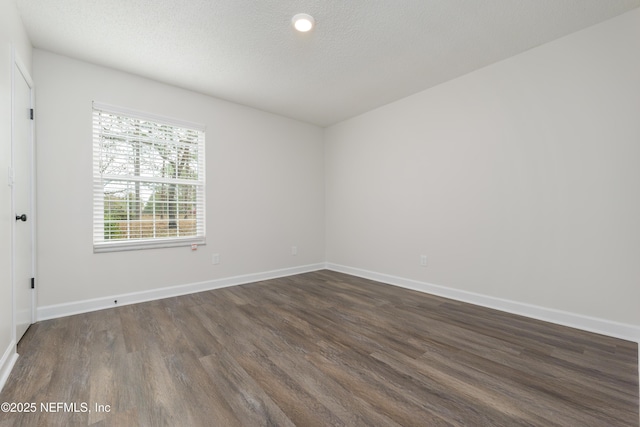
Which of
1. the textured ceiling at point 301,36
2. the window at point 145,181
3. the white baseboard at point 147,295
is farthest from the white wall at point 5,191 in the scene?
the window at point 145,181

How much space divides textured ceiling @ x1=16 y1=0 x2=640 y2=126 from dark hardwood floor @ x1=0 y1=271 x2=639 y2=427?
2544 millimetres

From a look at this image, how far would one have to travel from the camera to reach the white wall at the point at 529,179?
223 cm

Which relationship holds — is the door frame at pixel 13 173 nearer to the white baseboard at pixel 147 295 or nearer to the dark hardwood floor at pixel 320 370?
the white baseboard at pixel 147 295

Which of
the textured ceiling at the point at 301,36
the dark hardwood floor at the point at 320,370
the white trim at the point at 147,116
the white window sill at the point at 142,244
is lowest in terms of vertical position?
the dark hardwood floor at the point at 320,370

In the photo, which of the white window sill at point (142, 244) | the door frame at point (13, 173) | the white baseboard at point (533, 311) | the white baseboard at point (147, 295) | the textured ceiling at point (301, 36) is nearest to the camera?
the door frame at point (13, 173)

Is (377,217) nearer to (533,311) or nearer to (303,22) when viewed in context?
(533,311)

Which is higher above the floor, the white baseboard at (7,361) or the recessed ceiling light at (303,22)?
the recessed ceiling light at (303,22)

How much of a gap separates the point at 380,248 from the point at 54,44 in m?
4.20

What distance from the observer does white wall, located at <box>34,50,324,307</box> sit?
264 cm

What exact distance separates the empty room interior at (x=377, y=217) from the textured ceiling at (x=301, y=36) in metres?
0.02

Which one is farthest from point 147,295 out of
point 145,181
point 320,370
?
point 320,370

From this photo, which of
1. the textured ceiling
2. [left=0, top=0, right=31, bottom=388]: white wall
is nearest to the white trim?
the textured ceiling

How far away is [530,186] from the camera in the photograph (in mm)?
2666

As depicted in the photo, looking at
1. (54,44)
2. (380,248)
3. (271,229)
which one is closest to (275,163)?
(271,229)
